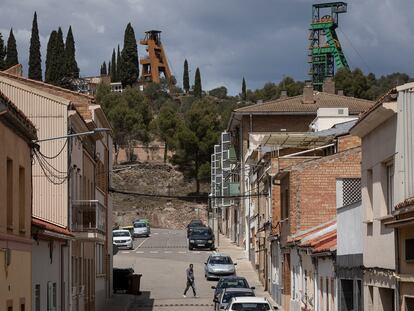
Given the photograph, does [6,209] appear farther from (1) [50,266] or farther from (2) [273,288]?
(2) [273,288]

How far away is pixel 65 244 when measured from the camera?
112 feet

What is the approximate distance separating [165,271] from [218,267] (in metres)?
5.52

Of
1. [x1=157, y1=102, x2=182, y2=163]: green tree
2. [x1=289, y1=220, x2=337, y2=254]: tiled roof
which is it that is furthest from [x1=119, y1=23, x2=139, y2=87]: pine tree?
[x1=289, y1=220, x2=337, y2=254]: tiled roof

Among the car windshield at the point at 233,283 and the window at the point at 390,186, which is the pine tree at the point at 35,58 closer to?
the car windshield at the point at 233,283

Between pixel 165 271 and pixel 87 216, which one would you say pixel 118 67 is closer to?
pixel 165 271

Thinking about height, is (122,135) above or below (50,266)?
above

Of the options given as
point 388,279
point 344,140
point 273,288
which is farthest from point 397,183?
point 273,288

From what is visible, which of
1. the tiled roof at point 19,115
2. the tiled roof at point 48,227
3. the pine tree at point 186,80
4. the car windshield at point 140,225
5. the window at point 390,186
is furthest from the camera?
the pine tree at point 186,80

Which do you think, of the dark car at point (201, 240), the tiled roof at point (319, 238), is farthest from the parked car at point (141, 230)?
the tiled roof at point (319, 238)

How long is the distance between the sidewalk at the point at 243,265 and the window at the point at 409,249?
83.2ft

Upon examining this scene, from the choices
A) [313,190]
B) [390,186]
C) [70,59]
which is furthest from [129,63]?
[390,186]

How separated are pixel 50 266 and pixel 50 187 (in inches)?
176

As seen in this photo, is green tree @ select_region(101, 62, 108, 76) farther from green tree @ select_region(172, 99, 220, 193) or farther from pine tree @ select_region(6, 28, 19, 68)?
green tree @ select_region(172, 99, 220, 193)

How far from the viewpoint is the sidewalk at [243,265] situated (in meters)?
53.3
